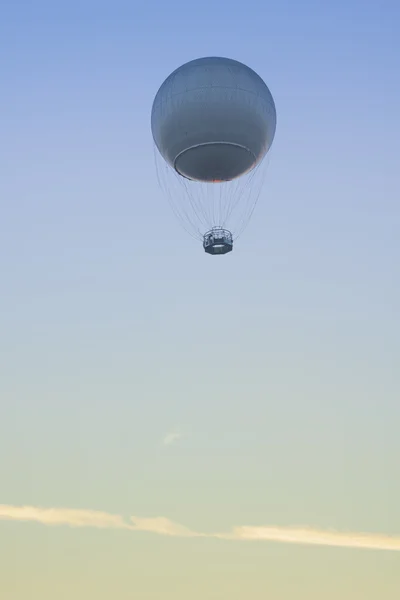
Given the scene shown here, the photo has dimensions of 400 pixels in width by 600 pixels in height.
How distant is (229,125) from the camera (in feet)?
297

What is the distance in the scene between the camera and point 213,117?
295ft

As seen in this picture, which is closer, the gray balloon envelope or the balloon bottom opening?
the gray balloon envelope

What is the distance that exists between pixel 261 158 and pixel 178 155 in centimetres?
774

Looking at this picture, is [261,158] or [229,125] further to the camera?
[261,158]

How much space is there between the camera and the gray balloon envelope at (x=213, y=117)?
90.3 m

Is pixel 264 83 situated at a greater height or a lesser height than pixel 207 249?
greater

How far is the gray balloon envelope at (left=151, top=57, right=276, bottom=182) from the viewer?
296 feet

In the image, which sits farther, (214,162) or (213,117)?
(214,162)

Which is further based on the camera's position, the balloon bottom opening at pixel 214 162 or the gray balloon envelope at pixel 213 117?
the balloon bottom opening at pixel 214 162

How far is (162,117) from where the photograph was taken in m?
92.9

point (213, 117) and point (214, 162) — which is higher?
point (213, 117)

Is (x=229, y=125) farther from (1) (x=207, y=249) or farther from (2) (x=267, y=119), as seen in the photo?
(1) (x=207, y=249)

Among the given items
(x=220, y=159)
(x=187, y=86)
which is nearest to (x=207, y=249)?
(x=220, y=159)

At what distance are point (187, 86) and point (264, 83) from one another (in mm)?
7563
